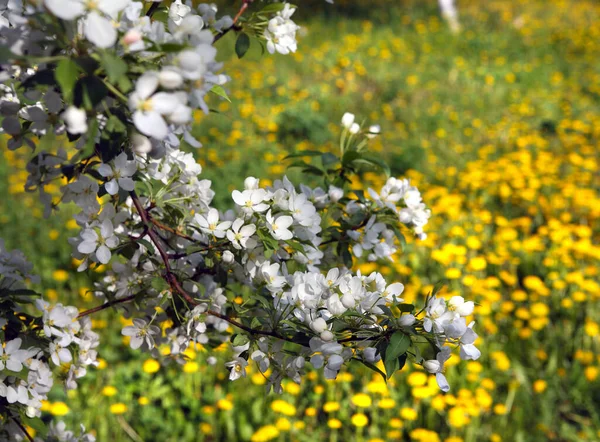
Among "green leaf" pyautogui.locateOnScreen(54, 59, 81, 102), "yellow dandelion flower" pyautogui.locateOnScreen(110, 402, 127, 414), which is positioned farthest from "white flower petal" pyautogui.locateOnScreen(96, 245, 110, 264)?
"yellow dandelion flower" pyautogui.locateOnScreen(110, 402, 127, 414)

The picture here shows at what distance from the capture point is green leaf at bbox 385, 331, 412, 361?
33.2 inches

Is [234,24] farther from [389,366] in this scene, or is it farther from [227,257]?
[389,366]

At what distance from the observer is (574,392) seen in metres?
2.40

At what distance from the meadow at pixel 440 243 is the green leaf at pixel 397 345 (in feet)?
0.41

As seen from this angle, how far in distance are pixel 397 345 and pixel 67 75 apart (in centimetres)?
59

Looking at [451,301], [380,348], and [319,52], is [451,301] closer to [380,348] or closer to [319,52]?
[380,348]

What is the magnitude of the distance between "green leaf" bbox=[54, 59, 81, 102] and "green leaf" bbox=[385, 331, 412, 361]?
1.85ft

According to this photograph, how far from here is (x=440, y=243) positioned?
11.0ft

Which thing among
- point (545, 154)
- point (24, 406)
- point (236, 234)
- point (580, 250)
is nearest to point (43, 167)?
point (236, 234)

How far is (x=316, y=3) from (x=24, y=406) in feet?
39.0

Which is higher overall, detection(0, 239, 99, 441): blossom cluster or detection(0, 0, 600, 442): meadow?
detection(0, 239, 99, 441): blossom cluster

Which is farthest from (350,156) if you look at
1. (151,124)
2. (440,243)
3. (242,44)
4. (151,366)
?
(440,243)

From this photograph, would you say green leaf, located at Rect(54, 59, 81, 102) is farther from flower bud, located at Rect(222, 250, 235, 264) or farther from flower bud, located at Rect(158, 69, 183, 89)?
flower bud, located at Rect(222, 250, 235, 264)

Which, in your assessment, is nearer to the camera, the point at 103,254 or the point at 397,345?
the point at 397,345
